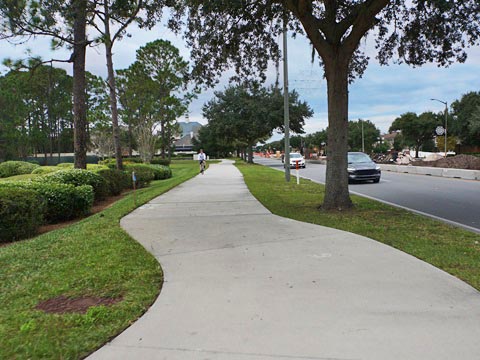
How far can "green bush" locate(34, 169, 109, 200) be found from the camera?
35.7 feet

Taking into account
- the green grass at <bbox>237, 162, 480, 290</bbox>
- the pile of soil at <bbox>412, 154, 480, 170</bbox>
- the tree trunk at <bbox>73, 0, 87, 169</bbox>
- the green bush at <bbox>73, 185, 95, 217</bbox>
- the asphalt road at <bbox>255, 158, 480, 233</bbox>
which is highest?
the tree trunk at <bbox>73, 0, 87, 169</bbox>

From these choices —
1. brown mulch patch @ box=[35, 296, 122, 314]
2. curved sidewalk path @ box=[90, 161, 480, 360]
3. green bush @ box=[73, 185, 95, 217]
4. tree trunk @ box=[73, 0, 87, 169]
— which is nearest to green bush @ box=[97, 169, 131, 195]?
tree trunk @ box=[73, 0, 87, 169]

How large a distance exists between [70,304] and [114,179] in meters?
12.1

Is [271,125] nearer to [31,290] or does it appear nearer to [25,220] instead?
[25,220]

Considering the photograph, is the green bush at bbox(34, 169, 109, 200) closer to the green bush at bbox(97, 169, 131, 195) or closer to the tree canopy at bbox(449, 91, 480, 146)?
the green bush at bbox(97, 169, 131, 195)

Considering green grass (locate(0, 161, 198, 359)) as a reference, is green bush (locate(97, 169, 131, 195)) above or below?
above

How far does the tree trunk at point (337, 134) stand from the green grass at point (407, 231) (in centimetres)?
44

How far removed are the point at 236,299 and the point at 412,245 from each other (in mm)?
3411

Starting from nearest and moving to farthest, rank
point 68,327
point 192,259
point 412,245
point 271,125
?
point 68,327
point 192,259
point 412,245
point 271,125

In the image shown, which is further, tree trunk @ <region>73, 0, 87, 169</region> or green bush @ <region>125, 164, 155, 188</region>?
green bush @ <region>125, 164, 155, 188</region>

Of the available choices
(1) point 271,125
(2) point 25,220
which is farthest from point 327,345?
(1) point 271,125

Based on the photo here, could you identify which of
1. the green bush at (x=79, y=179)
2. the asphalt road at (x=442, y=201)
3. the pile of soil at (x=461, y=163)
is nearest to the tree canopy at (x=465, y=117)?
the pile of soil at (x=461, y=163)

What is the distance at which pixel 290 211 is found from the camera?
9383 mm

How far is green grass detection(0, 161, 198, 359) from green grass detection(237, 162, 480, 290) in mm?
3639
